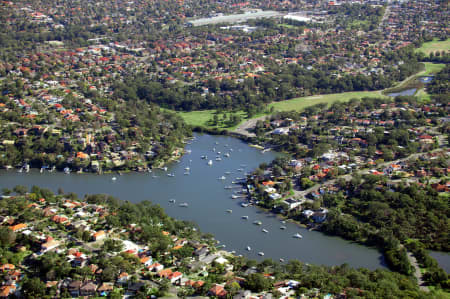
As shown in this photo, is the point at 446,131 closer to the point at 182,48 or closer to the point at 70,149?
the point at 70,149

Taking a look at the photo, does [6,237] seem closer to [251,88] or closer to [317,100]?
[251,88]

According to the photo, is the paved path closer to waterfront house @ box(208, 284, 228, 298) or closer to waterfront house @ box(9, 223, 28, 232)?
waterfront house @ box(208, 284, 228, 298)

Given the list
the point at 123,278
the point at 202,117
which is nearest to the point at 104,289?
the point at 123,278

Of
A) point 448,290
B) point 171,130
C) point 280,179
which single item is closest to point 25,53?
point 171,130

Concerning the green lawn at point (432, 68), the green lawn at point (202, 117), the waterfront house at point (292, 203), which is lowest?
the green lawn at point (202, 117)

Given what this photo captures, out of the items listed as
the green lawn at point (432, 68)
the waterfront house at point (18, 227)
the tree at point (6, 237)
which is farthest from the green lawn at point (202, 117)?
the tree at point (6, 237)

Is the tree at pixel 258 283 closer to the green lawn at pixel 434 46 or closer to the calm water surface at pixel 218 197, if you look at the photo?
the calm water surface at pixel 218 197
